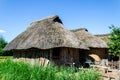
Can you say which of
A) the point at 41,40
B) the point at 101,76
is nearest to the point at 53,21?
the point at 41,40

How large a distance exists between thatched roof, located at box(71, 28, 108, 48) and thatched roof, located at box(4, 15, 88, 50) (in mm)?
3019

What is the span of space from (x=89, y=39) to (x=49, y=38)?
6057 mm

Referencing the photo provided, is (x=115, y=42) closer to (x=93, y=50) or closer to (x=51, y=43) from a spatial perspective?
(x=93, y=50)

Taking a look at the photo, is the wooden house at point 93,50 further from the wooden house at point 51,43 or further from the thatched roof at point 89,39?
the wooden house at point 51,43

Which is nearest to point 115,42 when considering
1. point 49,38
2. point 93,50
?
point 93,50

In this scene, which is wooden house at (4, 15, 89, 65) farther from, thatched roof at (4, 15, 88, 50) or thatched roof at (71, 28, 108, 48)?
thatched roof at (71, 28, 108, 48)

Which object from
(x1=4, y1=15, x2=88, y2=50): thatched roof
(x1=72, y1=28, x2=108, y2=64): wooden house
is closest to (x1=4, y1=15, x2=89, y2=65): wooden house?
(x1=4, y1=15, x2=88, y2=50): thatched roof

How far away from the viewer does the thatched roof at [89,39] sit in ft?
72.7

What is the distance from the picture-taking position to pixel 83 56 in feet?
73.0

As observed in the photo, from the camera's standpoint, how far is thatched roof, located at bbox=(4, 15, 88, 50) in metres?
17.6

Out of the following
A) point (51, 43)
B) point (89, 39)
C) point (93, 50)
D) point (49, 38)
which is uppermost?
point (89, 39)

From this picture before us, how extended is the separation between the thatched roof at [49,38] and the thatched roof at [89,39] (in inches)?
119

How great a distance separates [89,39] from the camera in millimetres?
22938

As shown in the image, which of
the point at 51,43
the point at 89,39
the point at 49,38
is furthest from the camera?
the point at 89,39
